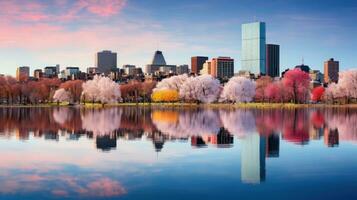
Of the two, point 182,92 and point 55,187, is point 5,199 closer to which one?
point 55,187

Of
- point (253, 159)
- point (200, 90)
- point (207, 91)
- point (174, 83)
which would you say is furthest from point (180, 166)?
point (174, 83)

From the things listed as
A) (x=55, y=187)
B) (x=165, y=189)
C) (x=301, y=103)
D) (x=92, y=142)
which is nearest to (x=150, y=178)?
(x=165, y=189)

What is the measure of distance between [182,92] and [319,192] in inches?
4421

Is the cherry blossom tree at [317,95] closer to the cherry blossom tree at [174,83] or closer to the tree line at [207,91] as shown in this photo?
the tree line at [207,91]

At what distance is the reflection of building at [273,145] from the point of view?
2567cm

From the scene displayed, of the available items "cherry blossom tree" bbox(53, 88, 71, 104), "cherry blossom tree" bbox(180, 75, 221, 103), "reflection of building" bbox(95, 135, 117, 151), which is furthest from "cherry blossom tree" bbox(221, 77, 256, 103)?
"reflection of building" bbox(95, 135, 117, 151)

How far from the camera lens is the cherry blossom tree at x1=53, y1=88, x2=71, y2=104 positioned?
147625mm

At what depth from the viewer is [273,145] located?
96.0 ft

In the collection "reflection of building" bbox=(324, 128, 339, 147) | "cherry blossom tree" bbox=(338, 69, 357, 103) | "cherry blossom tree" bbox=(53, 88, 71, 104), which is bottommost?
"reflection of building" bbox=(324, 128, 339, 147)

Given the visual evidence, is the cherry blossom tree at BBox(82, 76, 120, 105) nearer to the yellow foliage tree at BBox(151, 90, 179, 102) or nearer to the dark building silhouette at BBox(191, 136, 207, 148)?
the yellow foliage tree at BBox(151, 90, 179, 102)

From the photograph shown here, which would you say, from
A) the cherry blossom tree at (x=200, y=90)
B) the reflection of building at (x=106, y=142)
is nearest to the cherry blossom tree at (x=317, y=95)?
the cherry blossom tree at (x=200, y=90)

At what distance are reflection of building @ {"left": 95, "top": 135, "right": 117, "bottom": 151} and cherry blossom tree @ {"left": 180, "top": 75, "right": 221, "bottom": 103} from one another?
9227 cm

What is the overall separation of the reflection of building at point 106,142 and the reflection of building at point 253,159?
7.96 m

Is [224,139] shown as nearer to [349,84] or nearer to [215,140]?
[215,140]
